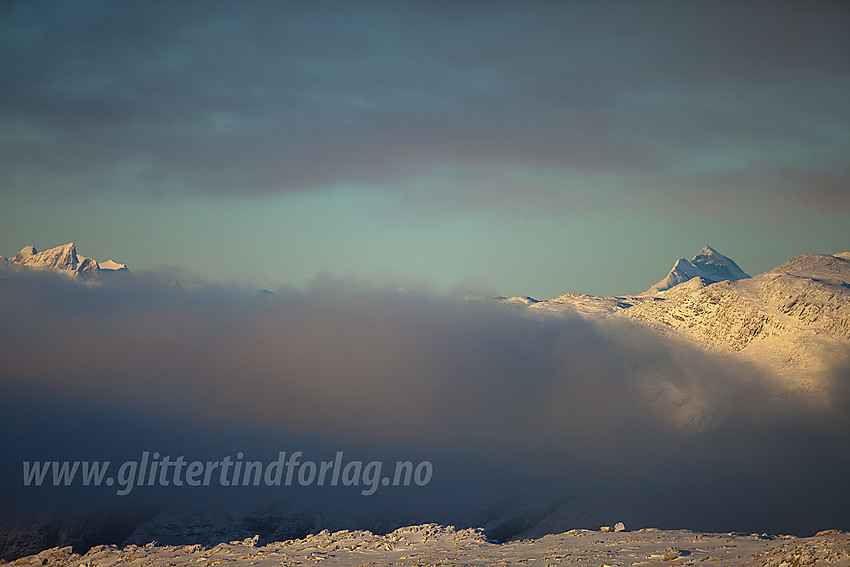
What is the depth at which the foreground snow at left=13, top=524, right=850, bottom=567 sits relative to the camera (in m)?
90.7

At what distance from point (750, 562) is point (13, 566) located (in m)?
Answer: 154

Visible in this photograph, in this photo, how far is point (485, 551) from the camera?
5039 inches

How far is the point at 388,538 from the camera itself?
153 metres

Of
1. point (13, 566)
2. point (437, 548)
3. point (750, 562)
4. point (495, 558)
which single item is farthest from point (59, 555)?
point (750, 562)

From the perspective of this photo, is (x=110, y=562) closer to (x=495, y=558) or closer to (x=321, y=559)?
(x=321, y=559)

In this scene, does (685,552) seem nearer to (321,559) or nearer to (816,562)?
(816,562)

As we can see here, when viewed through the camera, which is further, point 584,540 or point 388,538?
point 388,538

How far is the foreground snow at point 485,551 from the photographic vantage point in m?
90.7

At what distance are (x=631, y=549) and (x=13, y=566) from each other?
137014mm

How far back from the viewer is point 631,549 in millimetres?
110375

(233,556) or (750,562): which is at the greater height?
(233,556)

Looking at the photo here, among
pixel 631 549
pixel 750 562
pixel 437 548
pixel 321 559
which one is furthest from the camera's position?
pixel 437 548

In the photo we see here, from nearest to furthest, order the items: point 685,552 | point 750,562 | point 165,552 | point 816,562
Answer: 1. point 816,562
2. point 750,562
3. point 685,552
4. point 165,552

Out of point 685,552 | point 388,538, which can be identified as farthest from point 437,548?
point 685,552
